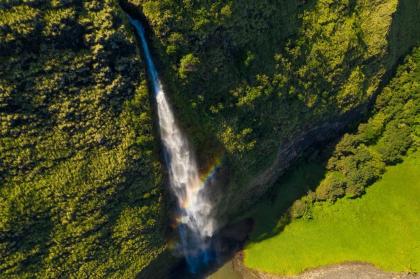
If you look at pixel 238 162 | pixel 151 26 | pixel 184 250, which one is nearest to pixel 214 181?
pixel 238 162

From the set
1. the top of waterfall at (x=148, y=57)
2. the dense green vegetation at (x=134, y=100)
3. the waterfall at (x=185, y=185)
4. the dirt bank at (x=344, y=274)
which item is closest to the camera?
the dense green vegetation at (x=134, y=100)

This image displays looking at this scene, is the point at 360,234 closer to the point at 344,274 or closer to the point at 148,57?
the point at 344,274

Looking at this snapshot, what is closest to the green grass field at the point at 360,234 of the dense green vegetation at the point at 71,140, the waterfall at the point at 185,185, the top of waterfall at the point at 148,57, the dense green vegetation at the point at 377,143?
the dense green vegetation at the point at 377,143

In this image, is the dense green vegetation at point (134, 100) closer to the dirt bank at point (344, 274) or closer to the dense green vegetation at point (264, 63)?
the dense green vegetation at point (264, 63)

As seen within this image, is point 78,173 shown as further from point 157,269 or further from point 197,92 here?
point 157,269

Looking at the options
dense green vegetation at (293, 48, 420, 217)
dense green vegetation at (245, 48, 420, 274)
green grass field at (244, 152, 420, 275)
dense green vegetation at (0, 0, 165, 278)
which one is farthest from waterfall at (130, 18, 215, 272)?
dense green vegetation at (293, 48, 420, 217)

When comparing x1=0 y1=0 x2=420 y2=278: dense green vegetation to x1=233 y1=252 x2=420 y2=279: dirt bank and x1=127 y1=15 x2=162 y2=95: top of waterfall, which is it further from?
x1=233 y1=252 x2=420 y2=279: dirt bank
